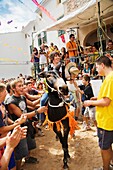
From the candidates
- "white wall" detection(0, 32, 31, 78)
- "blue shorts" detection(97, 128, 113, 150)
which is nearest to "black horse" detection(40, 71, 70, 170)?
"blue shorts" detection(97, 128, 113, 150)

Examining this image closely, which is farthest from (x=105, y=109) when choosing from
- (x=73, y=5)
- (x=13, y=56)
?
(x=13, y=56)

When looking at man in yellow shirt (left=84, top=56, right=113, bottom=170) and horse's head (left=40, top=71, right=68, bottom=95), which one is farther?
horse's head (left=40, top=71, right=68, bottom=95)

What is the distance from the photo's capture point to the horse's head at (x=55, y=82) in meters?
2.97

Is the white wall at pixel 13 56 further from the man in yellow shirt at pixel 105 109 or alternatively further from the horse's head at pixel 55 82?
the man in yellow shirt at pixel 105 109

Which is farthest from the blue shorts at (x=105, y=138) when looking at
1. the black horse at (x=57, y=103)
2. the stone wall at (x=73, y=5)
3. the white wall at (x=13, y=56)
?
the white wall at (x=13, y=56)

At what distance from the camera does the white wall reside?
80.4 ft

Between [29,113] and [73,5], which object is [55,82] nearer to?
[29,113]

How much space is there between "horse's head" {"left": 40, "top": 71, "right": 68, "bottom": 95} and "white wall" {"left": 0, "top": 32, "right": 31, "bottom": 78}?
21729mm

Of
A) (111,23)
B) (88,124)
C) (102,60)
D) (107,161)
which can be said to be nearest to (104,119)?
(107,161)

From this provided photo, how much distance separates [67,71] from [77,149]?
1.66 m

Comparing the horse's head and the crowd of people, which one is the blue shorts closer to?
the crowd of people

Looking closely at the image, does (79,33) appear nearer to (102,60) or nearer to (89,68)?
(89,68)

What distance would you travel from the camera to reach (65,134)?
341 centimetres

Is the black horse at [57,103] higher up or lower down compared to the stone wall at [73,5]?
lower down
